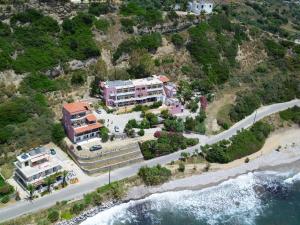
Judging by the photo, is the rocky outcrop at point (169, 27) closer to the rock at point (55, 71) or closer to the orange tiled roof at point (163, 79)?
the orange tiled roof at point (163, 79)

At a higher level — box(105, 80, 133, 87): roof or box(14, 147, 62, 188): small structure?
box(105, 80, 133, 87): roof

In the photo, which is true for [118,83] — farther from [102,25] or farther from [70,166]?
[70,166]

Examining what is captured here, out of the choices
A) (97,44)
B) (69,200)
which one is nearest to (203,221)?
(69,200)

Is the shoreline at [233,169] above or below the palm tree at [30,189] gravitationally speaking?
below

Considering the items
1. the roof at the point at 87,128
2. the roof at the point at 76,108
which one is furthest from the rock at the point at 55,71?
the roof at the point at 87,128

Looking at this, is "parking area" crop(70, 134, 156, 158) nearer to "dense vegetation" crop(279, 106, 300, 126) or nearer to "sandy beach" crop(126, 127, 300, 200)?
"sandy beach" crop(126, 127, 300, 200)

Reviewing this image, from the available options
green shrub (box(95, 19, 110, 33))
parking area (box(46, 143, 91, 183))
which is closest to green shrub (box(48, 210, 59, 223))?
parking area (box(46, 143, 91, 183))
